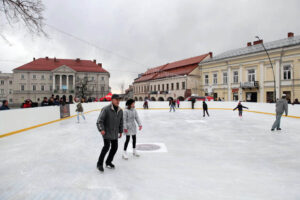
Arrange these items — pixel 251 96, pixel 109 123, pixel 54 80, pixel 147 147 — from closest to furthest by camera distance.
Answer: pixel 109 123 → pixel 147 147 → pixel 251 96 → pixel 54 80

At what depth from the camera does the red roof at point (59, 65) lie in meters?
67.2

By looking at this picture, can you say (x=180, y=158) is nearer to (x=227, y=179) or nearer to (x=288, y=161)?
(x=227, y=179)

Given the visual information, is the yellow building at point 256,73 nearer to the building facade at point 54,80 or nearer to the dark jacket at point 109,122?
the dark jacket at point 109,122

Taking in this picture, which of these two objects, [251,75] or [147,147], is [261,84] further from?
[147,147]

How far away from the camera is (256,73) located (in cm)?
3225

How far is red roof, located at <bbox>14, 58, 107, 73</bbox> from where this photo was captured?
67250mm

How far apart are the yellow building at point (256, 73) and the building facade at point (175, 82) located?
1.86 metres

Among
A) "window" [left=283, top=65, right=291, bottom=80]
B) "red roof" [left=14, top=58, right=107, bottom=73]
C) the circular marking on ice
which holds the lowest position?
the circular marking on ice

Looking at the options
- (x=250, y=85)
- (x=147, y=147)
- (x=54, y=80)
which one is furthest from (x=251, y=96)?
(x=54, y=80)

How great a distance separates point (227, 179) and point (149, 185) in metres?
1.51

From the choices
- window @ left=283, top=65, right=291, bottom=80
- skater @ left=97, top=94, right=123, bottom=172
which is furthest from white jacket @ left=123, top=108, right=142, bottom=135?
window @ left=283, top=65, right=291, bottom=80

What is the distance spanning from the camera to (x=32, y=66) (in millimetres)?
67438

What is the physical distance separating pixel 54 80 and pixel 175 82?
4110cm

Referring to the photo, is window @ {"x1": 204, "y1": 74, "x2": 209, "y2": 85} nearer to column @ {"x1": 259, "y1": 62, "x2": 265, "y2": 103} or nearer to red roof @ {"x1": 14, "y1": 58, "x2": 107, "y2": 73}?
column @ {"x1": 259, "y1": 62, "x2": 265, "y2": 103}
